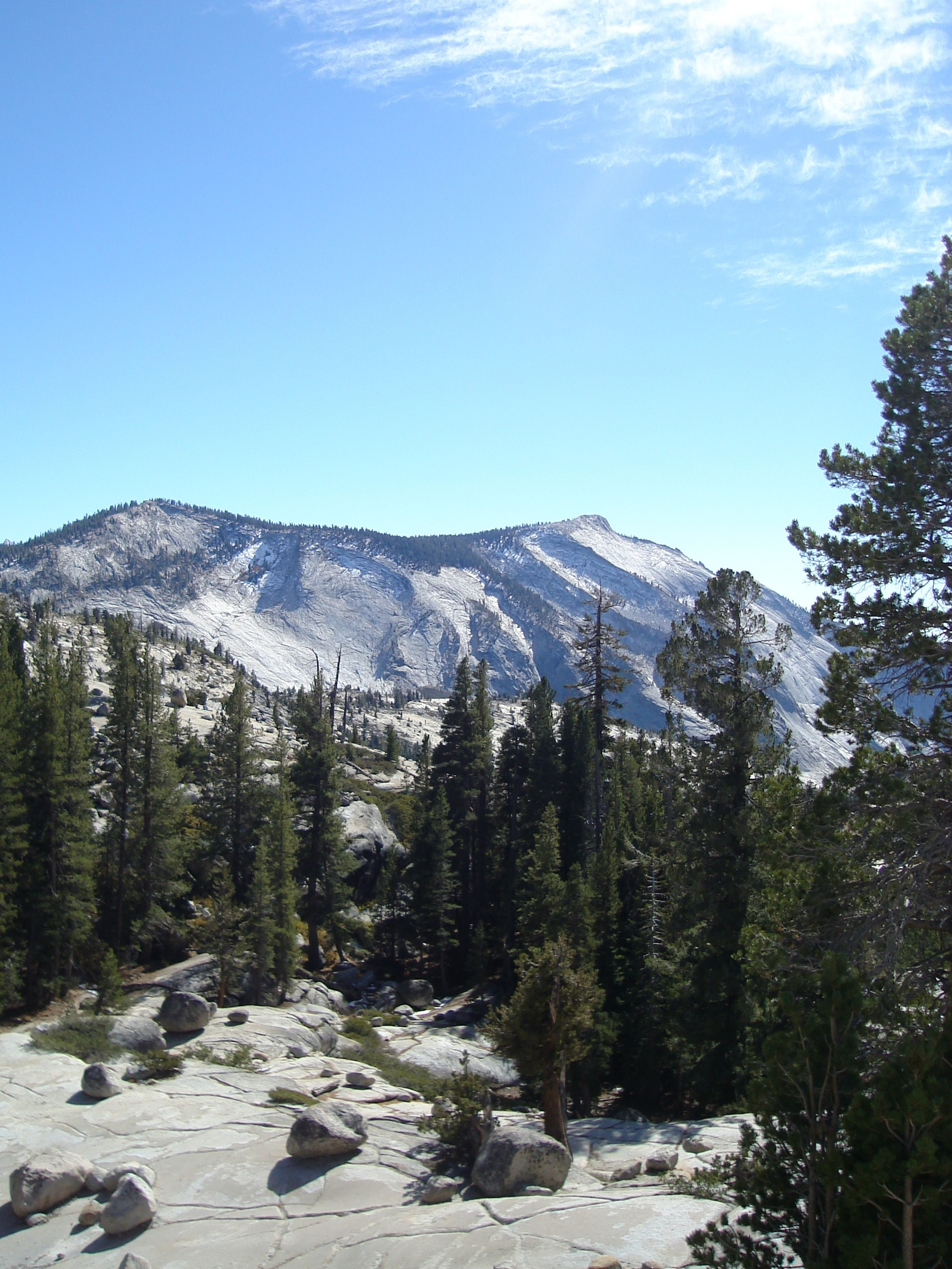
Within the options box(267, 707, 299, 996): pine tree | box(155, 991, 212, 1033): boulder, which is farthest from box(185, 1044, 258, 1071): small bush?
box(267, 707, 299, 996): pine tree

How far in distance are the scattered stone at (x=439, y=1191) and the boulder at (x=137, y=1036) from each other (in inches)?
448

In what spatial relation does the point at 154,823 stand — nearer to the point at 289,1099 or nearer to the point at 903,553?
the point at 289,1099

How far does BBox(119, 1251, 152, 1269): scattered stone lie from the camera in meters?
12.1

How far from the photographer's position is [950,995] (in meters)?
11.0

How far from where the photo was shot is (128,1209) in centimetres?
1410

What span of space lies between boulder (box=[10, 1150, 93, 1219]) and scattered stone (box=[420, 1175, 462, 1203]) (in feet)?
20.2

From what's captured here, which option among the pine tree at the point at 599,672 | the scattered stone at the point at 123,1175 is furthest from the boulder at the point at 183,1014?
the pine tree at the point at 599,672

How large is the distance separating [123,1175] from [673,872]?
575 inches

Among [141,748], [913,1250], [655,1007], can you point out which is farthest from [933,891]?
[141,748]

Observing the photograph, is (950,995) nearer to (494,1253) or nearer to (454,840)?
(494,1253)

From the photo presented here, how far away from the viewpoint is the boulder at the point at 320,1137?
1658 cm

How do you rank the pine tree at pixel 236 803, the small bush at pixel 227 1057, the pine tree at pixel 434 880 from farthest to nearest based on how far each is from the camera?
the pine tree at pixel 434 880, the pine tree at pixel 236 803, the small bush at pixel 227 1057

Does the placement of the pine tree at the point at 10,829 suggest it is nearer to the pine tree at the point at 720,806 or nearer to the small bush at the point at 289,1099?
the small bush at the point at 289,1099

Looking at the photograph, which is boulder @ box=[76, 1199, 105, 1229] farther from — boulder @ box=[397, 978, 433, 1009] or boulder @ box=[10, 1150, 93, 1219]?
boulder @ box=[397, 978, 433, 1009]
